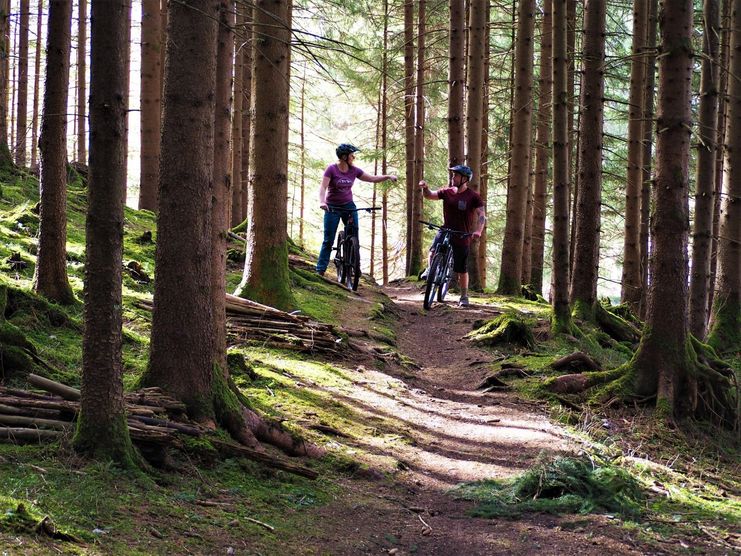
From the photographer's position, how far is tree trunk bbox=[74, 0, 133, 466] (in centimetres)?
395

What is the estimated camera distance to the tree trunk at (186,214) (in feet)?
17.1

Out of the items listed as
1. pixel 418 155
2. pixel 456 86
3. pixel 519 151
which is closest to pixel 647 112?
pixel 519 151

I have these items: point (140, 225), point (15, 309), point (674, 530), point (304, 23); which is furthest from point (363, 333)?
point (304, 23)

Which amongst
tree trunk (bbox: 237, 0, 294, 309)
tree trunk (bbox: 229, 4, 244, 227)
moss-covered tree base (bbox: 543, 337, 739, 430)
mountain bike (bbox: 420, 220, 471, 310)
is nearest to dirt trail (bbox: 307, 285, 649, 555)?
moss-covered tree base (bbox: 543, 337, 739, 430)

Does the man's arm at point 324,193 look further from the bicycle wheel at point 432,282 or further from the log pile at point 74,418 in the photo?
the log pile at point 74,418

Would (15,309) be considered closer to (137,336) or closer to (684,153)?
(137,336)

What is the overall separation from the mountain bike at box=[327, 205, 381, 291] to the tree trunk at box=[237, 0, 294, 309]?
2.47 meters

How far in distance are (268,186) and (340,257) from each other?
12.0 ft

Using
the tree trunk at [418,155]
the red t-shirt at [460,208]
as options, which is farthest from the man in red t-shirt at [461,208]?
the tree trunk at [418,155]

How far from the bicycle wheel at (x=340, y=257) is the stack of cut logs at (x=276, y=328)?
148 inches

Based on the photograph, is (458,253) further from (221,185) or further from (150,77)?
(150,77)

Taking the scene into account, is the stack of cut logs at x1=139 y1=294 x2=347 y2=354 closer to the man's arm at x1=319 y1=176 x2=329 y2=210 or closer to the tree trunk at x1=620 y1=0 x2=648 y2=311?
the man's arm at x1=319 y1=176 x2=329 y2=210

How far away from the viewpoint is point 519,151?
16.3 metres

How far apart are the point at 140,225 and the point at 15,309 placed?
27.1 ft
